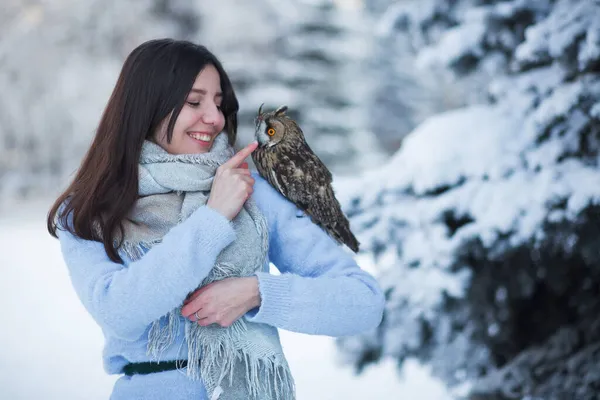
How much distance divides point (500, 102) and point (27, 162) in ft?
11.0

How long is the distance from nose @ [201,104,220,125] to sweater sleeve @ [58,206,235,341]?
0.20 meters

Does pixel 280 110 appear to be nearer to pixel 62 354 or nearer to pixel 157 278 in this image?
pixel 157 278

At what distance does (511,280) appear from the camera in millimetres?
2375

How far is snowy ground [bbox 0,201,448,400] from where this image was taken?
3039 millimetres

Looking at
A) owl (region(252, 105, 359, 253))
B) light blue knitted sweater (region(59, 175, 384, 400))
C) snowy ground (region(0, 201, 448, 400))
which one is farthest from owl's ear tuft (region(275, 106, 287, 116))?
snowy ground (region(0, 201, 448, 400))

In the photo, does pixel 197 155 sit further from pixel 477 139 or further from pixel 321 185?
pixel 477 139

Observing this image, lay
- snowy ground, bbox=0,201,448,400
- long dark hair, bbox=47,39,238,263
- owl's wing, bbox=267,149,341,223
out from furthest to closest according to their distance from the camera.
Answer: snowy ground, bbox=0,201,448,400 → owl's wing, bbox=267,149,341,223 → long dark hair, bbox=47,39,238,263

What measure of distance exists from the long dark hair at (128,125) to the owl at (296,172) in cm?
19

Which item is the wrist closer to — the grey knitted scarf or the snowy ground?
the grey knitted scarf

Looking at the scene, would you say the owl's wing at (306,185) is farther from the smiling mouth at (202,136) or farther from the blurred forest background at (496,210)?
the blurred forest background at (496,210)

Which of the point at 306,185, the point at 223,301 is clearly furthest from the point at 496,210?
the point at 223,301

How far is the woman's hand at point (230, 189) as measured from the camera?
0.93 metres

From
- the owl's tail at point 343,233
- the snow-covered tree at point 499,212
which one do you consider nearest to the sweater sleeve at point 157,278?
the owl's tail at point 343,233

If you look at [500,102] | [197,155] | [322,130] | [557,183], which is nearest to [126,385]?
[197,155]
